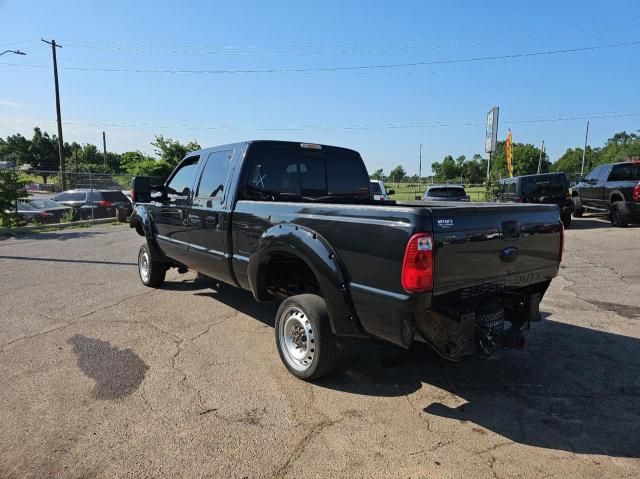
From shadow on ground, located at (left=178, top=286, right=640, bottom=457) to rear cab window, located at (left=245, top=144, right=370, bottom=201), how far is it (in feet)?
5.73

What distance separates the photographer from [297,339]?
4.24 meters

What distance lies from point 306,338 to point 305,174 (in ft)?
6.74

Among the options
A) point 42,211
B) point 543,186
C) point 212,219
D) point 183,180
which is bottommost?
point 42,211

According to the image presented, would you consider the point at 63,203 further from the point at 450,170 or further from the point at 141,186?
the point at 450,170

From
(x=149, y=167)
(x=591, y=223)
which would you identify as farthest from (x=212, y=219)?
(x=149, y=167)

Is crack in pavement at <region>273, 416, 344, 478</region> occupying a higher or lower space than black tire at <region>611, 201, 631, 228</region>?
lower

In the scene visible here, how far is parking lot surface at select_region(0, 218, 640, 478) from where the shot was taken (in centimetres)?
295

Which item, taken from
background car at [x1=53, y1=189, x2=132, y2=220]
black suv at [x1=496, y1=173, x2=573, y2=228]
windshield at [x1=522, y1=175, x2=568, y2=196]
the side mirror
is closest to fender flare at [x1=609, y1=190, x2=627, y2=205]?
black suv at [x1=496, y1=173, x2=573, y2=228]

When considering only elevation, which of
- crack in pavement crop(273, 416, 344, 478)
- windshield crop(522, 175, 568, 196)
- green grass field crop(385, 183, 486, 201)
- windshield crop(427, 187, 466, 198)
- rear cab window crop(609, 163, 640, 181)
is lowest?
crack in pavement crop(273, 416, 344, 478)

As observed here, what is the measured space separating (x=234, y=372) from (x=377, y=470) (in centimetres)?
184

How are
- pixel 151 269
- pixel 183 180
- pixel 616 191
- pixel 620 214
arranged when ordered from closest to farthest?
pixel 183 180
pixel 151 269
pixel 620 214
pixel 616 191

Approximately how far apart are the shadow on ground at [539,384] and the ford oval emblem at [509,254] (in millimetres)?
1110

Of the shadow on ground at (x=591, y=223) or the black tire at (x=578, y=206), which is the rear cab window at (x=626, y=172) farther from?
the black tire at (x=578, y=206)

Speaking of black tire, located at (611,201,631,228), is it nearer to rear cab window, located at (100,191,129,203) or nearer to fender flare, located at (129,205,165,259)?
fender flare, located at (129,205,165,259)
